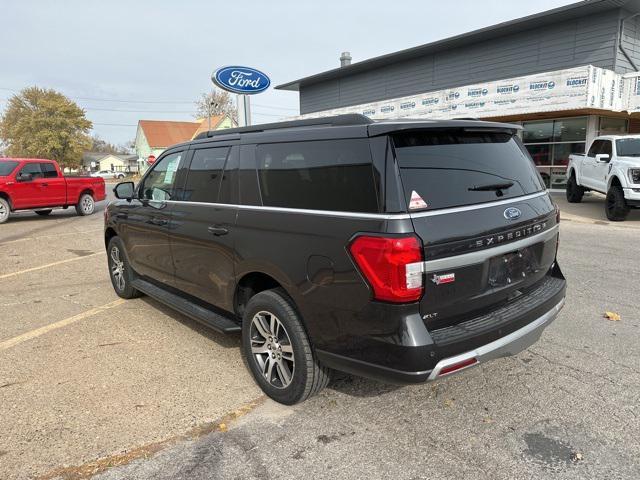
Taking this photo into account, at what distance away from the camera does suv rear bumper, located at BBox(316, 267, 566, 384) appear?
8.29 feet

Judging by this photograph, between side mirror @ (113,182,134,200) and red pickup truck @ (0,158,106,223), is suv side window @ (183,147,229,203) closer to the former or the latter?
side mirror @ (113,182,134,200)

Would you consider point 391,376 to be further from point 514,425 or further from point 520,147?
point 520,147

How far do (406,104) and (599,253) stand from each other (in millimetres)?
15435

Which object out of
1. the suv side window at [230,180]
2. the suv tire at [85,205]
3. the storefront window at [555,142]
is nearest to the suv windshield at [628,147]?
the storefront window at [555,142]

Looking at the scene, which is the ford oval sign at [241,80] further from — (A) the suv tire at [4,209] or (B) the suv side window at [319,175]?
(B) the suv side window at [319,175]

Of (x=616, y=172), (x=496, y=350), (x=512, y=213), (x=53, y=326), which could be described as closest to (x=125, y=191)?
(x=53, y=326)

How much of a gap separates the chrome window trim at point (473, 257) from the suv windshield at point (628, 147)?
1053cm

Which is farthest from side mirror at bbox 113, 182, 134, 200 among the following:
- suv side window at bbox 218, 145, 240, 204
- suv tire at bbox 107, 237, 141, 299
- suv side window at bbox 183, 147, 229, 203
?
suv side window at bbox 218, 145, 240, 204

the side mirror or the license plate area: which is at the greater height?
the side mirror

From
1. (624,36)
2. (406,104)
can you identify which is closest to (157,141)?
(406,104)

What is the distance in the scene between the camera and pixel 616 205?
11414mm

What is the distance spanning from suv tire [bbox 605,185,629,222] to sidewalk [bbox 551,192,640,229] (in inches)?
6.4

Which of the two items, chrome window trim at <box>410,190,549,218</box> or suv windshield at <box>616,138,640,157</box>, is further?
suv windshield at <box>616,138,640,157</box>

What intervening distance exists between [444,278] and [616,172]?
10940mm
